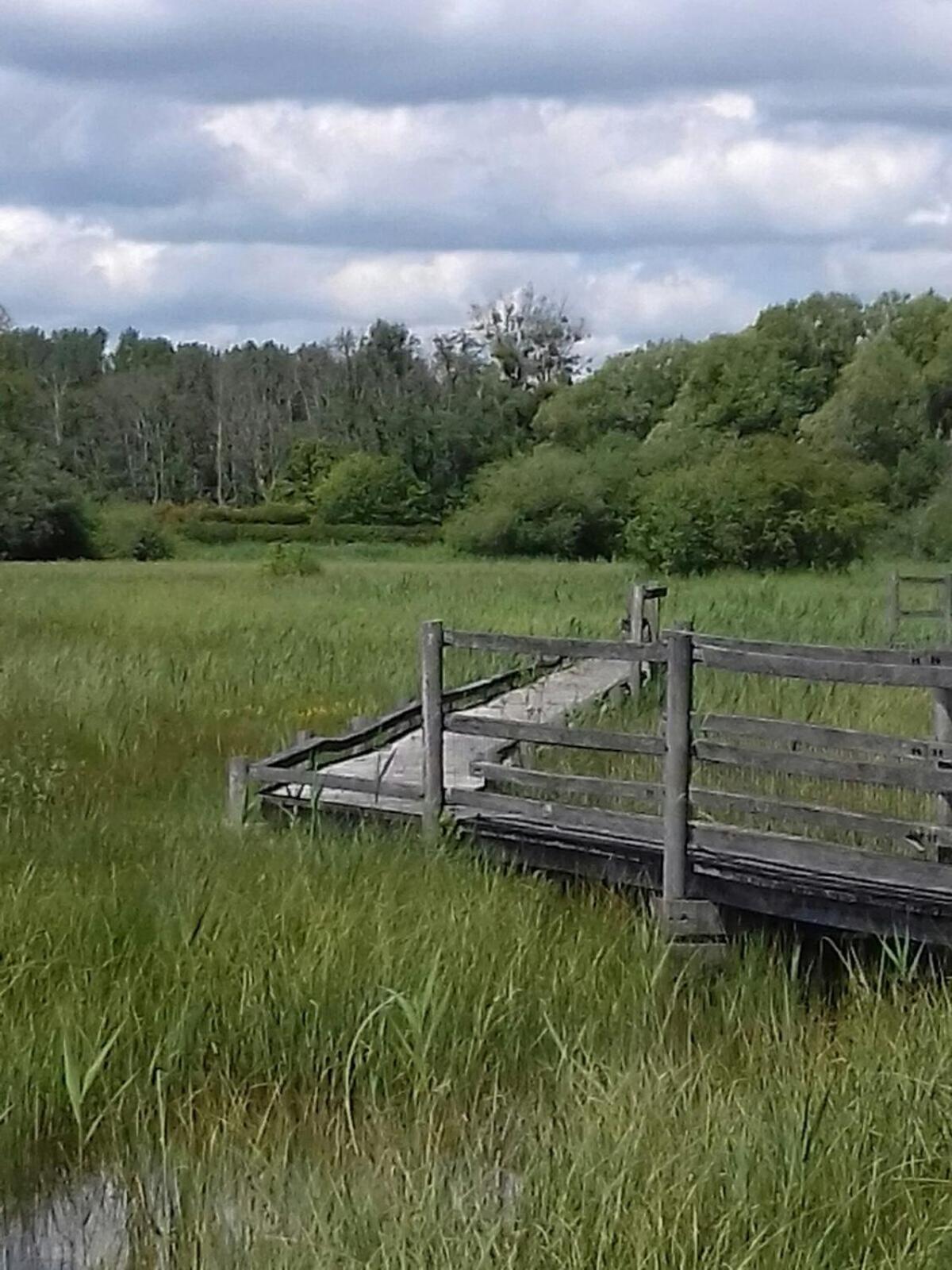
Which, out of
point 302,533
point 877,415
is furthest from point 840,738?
point 302,533

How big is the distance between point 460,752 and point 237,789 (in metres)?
2.12

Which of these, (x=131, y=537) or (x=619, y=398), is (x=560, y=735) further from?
(x=619, y=398)

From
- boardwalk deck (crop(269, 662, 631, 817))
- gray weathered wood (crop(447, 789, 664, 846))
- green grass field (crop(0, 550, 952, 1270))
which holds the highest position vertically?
gray weathered wood (crop(447, 789, 664, 846))

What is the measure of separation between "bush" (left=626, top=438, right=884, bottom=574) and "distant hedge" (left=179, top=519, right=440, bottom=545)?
1913 centimetres

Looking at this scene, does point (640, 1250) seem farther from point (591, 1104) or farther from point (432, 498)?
point (432, 498)

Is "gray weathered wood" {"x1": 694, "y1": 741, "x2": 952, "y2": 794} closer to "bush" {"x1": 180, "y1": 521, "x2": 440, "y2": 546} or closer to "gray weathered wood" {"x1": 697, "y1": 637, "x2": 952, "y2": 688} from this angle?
"gray weathered wood" {"x1": 697, "y1": 637, "x2": 952, "y2": 688}

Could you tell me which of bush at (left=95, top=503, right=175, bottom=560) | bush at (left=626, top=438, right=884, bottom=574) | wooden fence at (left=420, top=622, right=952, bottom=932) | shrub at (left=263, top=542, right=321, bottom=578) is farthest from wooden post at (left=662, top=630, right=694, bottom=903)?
bush at (left=95, top=503, right=175, bottom=560)

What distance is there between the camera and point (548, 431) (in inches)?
2805

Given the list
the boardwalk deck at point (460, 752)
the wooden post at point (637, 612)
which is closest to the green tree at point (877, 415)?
the wooden post at point (637, 612)

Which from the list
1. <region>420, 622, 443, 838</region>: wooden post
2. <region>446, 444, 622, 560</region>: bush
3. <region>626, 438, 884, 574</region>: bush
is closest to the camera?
<region>420, 622, 443, 838</region>: wooden post

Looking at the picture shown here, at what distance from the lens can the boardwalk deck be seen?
8992 mm

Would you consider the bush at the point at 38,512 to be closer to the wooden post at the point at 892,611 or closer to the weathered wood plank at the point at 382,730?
the wooden post at the point at 892,611

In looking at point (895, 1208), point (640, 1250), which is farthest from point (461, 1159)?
point (895, 1208)

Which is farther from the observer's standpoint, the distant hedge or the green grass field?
the distant hedge
